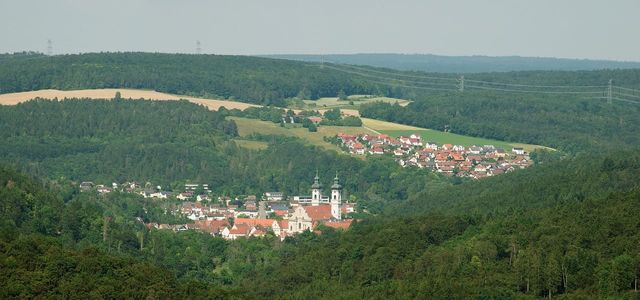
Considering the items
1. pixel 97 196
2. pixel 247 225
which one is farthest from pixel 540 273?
pixel 97 196

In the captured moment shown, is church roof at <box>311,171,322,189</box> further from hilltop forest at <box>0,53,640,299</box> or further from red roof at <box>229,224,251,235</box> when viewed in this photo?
red roof at <box>229,224,251,235</box>

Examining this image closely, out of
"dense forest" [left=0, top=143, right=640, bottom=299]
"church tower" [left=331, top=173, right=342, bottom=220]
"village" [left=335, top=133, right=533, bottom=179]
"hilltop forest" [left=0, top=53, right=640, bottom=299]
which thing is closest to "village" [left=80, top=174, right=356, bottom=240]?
"church tower" [left=331, top=173, right=342, bottom=220]

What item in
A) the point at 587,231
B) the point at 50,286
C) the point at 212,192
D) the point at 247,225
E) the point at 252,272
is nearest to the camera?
the point at 50,286

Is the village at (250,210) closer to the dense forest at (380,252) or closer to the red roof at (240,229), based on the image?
the red roof at (240,229)

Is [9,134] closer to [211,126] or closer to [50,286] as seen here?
[211,126]

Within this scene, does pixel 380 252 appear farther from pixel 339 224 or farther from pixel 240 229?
pixel 339 224

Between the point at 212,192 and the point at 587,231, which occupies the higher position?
the point at 587,231

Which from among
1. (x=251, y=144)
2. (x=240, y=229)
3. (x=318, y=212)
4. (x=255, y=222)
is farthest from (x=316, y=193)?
(x=240, y=229)
